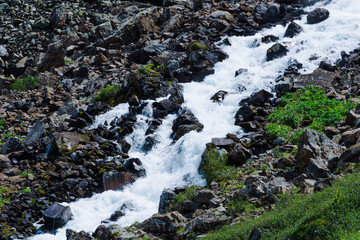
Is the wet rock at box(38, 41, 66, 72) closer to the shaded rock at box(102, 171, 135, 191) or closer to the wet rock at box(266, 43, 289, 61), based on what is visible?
the wet rock at box(266, 43, 289, 61)

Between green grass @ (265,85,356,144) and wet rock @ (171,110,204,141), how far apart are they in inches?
133

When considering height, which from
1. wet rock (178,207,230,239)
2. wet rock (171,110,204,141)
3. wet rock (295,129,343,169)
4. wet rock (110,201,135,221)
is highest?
wet rock (295,129,343,169)

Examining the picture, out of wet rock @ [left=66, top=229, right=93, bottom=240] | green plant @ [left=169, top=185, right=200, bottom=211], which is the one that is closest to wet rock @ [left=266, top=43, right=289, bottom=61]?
green plant @ [left=169, top=185, right=200, bottom=211]

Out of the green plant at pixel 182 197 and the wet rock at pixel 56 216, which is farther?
the wet rock at pixel 56 216

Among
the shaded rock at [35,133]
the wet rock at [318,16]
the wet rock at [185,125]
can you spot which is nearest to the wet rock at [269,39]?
the wet rock at [318,16]

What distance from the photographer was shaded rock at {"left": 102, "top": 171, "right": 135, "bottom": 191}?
1541 centimetres

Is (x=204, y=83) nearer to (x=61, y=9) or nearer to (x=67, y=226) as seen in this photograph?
(x=67, y=226)

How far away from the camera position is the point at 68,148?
17266 millimetres

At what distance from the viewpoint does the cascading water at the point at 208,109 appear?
14367 mm

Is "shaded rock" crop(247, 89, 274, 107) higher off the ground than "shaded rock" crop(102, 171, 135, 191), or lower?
higher

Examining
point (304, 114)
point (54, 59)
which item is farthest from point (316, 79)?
point (54, 59)

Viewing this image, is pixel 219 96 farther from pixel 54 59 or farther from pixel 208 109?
pixel 54 59

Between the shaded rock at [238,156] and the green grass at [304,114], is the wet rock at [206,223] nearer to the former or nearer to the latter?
the shaded rock at [238,156]

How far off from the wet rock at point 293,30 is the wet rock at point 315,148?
43.6ft
